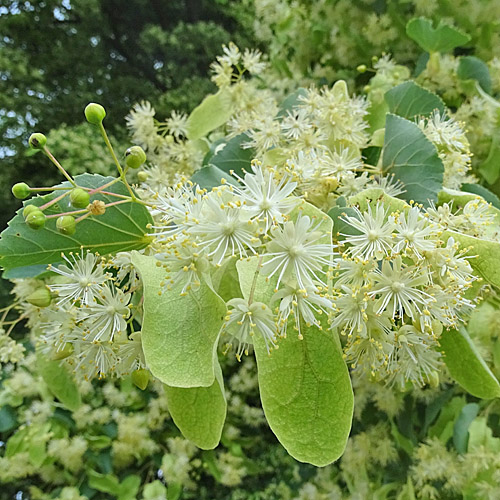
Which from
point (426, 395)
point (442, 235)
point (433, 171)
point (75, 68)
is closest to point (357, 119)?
point (433, 171)

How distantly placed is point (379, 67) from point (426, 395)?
622 mm

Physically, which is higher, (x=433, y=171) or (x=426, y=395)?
(x=433, y=171)

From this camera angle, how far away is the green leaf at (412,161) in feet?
1.79

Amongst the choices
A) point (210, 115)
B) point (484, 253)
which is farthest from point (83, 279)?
point (210, 115)

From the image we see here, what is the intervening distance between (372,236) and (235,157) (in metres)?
0.31

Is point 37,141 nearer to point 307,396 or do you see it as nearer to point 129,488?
point 307,396

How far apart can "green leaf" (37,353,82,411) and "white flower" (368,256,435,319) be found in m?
0.47

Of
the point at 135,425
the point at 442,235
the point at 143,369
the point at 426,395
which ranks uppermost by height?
the point at 442,235

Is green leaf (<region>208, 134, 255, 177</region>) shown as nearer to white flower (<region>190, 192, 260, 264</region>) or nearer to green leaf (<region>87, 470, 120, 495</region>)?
white flower (<region>190, 192, 260, 264</region>)

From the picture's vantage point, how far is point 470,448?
0.79 metres

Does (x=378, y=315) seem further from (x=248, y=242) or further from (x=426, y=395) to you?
(x=426, y=395)

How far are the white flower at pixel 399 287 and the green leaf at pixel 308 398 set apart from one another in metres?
0.06

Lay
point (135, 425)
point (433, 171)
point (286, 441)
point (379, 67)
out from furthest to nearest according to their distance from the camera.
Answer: point (135, 425) < point (379, 67) < point (433, 171) < point (286, 441)

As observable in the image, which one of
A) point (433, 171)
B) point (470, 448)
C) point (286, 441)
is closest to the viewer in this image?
point (286, 441)
